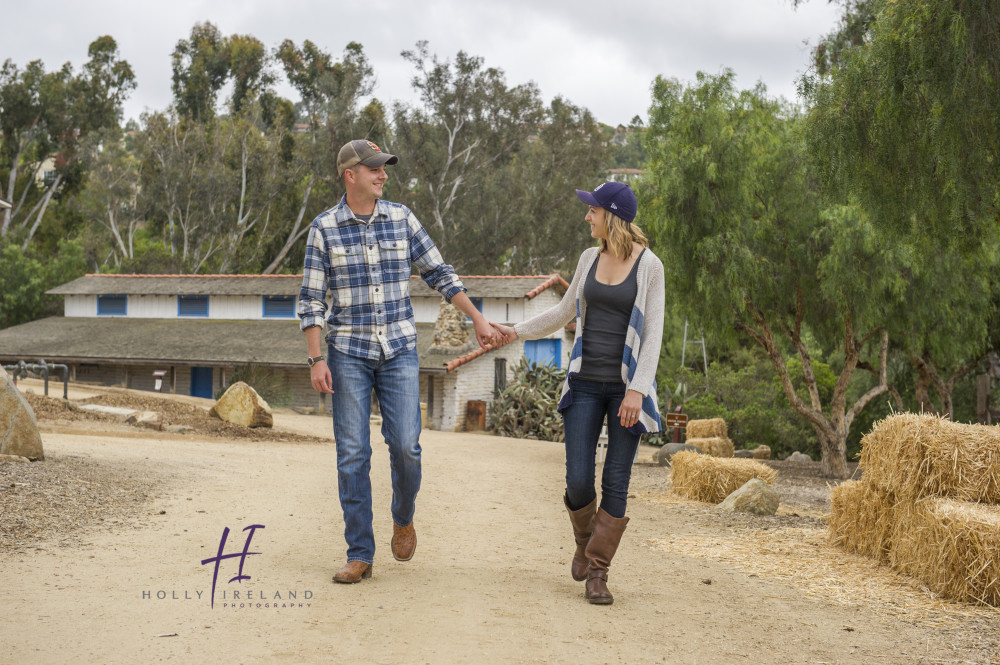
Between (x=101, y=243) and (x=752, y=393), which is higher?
(x=101, y=243)

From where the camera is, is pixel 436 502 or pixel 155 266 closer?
pixel 436 502

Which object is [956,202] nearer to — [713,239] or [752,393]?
[713,239]

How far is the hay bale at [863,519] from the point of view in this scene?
7.44 meters

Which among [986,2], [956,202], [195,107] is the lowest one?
[956,202]

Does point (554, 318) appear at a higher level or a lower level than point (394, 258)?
lower

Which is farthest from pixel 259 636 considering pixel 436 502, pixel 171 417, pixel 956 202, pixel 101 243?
pixel 101 243

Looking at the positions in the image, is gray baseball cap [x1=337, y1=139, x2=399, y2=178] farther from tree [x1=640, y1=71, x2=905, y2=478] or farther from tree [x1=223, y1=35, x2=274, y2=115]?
tree [x1=223, y1=35, x2=274, y2=115]

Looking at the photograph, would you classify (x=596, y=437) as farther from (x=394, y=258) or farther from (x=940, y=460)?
(x=940, y=460)

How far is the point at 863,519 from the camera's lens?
7.80 meters

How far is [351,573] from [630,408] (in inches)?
66.8

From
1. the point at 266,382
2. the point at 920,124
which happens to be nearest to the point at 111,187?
the point at 266,382

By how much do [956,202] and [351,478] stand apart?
5985 millimetres

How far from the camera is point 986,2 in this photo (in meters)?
8.12

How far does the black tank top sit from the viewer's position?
17.8ft
